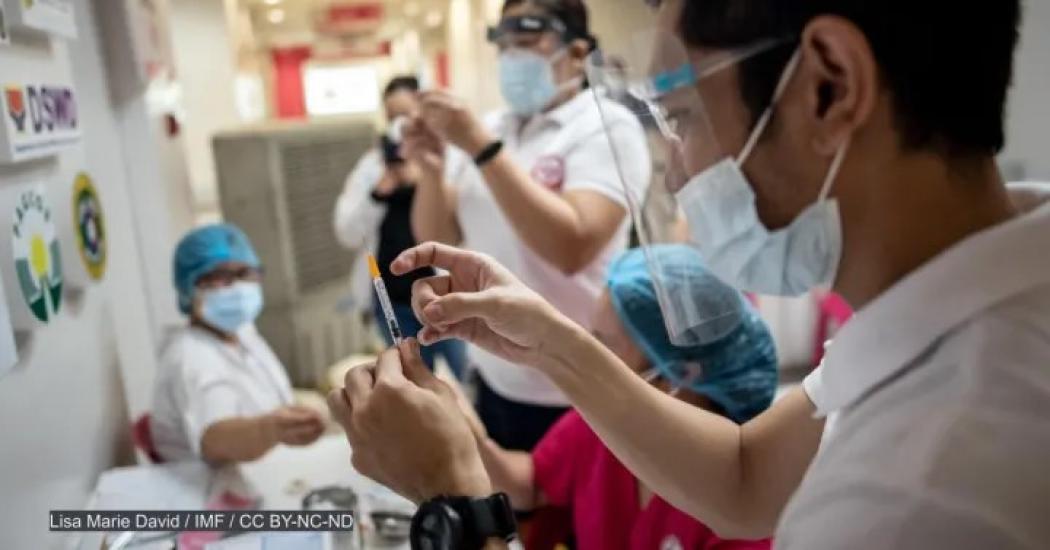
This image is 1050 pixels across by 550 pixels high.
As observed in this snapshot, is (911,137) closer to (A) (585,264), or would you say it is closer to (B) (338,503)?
(A) (585,264)

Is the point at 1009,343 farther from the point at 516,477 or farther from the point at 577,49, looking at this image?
the point at 577,49

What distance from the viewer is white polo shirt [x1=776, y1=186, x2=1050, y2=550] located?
490 millimetres

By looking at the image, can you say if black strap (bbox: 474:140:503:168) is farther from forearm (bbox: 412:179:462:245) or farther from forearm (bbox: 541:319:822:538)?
forearm (bbox: 541:319:822:538)

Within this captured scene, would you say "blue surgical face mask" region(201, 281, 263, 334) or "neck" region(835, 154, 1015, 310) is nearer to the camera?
"neck" region(835, 154, 1015, 310)

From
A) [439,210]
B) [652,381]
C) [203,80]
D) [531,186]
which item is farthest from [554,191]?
[203,80]

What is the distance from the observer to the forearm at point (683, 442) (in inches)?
34.2

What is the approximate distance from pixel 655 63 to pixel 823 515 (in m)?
0.40

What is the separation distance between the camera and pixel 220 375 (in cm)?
146

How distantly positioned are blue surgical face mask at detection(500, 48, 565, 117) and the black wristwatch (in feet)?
3.27

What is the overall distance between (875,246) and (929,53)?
15 cm

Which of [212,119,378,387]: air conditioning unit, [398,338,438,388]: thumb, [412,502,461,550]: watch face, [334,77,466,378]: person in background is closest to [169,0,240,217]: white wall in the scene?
[212,119,378,387]: air conditioning unit

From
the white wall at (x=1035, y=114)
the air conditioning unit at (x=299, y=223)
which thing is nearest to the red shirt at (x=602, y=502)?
the white wall at (x=1035, y=114)

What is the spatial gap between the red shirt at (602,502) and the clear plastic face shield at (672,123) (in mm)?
252

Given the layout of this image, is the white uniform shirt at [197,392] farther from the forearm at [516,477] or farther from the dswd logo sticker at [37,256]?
the forearm at [516,477]
